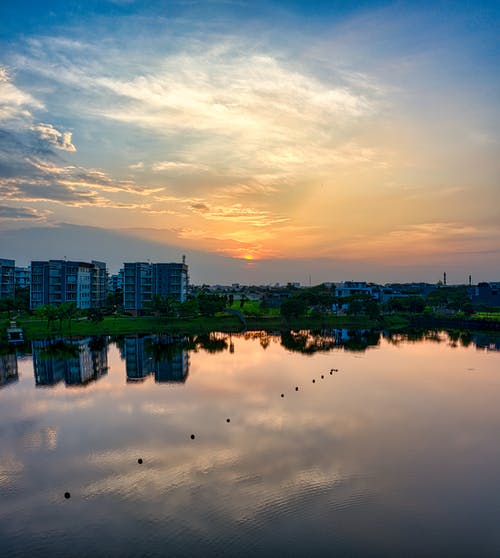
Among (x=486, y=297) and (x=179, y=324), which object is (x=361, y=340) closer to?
(x=179, y=324)

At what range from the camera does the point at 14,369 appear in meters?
50.2

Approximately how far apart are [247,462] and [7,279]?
107 m

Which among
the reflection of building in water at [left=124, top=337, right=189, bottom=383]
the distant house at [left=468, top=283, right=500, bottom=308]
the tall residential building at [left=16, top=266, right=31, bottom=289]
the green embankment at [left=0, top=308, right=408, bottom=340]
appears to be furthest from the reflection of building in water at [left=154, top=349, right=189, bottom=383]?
the distant house at [left=468, top=283, right=500, bottom=308]

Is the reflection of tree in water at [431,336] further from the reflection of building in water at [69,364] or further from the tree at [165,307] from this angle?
the reflection of building in water at [69,364]

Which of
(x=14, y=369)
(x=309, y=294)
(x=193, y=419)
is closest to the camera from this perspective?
(x=193, y=419)

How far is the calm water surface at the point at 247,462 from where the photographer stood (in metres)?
18.0

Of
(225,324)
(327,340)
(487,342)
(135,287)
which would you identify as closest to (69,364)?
Result: (327,340)

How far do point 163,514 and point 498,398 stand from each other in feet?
107

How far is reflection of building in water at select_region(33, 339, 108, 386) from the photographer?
4612 cm

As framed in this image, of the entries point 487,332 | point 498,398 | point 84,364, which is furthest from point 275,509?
point 487,332

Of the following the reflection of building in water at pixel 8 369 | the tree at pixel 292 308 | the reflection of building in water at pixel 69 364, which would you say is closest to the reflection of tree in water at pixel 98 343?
the reflection of building in water at pixel 69 364

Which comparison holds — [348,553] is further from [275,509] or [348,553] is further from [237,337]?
[237,337]

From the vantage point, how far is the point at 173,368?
→ 51688mm

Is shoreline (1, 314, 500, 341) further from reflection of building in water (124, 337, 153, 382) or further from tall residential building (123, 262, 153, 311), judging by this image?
reflection of building in water (124, 337, 153, 382)
